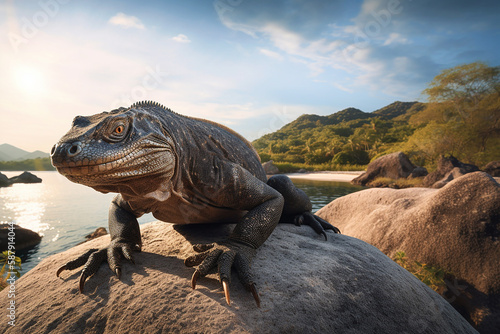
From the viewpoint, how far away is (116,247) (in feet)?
9.45

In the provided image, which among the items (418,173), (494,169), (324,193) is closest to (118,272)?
(324,193)

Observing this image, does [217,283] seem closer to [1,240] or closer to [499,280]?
[499,280]

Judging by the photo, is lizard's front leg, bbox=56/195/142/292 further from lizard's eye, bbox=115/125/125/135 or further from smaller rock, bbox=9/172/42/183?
smaller rock, bbox=9/172/42/183

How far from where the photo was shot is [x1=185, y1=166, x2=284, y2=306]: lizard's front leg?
2.25 metres

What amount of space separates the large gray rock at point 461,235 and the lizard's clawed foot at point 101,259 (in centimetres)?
532

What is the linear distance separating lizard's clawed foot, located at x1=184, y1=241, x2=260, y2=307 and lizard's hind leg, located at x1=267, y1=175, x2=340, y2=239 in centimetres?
175

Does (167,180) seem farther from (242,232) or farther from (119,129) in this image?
(242,232)

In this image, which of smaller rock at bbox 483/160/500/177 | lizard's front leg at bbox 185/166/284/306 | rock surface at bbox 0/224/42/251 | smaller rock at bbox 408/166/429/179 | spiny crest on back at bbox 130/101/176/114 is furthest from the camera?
smaller rock at bbox 408/166/429/179

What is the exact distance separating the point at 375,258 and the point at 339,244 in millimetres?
473

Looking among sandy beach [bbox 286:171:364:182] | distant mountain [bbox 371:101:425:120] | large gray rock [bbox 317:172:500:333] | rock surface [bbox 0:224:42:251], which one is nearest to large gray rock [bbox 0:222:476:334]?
large gray rock [bbox 317:172:500:333]

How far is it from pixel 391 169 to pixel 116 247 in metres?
31.2

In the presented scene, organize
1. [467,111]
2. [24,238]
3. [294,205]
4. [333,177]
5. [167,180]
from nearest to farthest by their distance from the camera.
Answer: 1. [167,180]
2. [294,205]
3. [24,238]
4. [467,111]
5. [333,177]

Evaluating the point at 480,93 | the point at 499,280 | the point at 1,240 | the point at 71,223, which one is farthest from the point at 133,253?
the point at 480,93

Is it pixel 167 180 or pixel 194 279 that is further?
pixel 167 180
